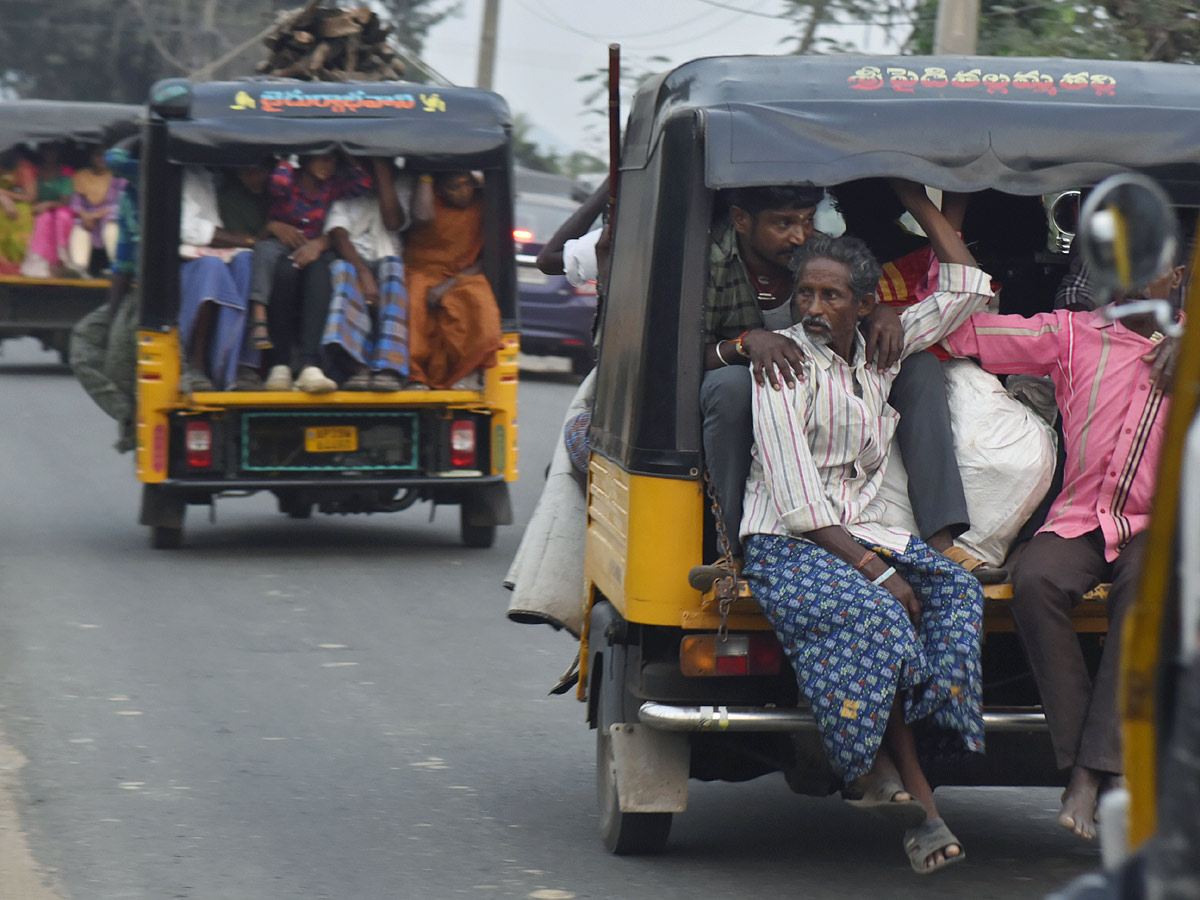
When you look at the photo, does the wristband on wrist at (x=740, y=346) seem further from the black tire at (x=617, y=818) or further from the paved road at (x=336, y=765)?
the paved road at (x=336, y=765)

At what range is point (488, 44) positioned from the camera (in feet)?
82.2

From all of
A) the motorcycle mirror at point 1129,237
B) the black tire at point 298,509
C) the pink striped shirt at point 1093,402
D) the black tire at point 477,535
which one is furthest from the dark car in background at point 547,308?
the motorcycle mirror at point 1129,237

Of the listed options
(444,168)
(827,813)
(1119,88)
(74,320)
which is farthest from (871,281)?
(74,320)

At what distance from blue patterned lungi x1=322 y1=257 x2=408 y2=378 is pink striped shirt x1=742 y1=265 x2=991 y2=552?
568 centimetres

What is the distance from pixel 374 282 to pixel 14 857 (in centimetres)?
582

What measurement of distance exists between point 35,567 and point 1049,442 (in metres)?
6.64

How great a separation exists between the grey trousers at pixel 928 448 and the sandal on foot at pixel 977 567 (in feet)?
0.19

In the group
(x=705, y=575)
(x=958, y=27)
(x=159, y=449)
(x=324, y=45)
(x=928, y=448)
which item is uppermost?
(x=958, y=27)

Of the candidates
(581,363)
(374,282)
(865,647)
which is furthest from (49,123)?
(865,647)

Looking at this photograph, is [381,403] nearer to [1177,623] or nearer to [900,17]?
[900,17]

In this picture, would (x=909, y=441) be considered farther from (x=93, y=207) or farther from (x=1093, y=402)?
(x=93, y=207)

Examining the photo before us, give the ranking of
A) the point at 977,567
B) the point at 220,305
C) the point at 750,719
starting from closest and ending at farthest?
the point at 750,719, the point at 977,567, the point at 220,305

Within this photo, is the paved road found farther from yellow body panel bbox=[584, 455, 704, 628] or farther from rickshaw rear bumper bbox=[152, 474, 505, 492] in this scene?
yellow body panel bbox=[584, 455, 704, 628]

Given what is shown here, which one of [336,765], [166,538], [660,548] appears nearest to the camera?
[660,548]
